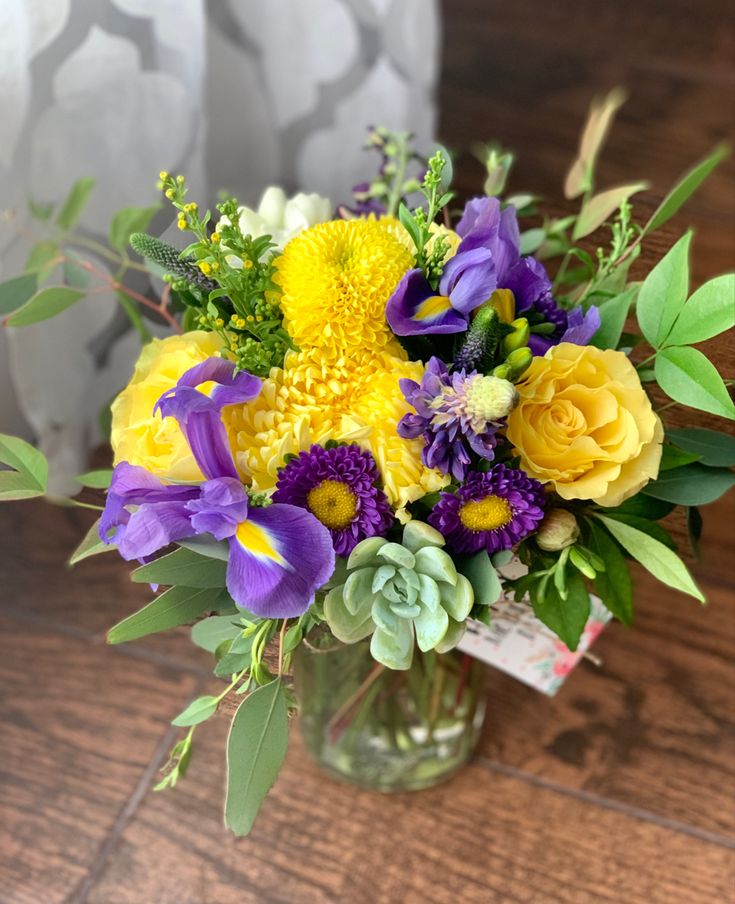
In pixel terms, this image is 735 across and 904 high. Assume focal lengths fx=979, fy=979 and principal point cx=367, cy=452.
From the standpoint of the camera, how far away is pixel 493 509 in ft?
1.34

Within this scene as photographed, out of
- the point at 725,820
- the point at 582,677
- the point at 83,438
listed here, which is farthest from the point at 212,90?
the point at 725,820

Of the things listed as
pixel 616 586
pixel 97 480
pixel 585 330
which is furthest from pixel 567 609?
pixel 97 480

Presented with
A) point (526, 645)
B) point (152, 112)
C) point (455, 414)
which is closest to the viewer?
point (455, 414)

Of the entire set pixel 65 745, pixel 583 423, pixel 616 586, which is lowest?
pixel 65 745

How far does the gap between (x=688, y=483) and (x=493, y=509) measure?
122 mm

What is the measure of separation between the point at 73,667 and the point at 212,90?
59 cm

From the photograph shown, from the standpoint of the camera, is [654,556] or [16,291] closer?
[654,556]

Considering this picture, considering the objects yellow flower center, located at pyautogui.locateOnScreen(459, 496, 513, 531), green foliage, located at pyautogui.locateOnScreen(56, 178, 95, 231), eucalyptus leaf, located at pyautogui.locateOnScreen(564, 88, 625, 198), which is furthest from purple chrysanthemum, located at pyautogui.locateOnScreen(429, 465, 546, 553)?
green foliage, located at pyautogui.locateOnScreen(56, 178, 95, 231)

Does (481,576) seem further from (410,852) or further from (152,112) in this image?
(152,112)

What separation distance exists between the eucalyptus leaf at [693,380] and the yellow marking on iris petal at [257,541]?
0.18 m

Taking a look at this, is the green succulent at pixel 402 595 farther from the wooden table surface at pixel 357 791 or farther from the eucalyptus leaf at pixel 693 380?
the wooden table surface at pixel 357 791

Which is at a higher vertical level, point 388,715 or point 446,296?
point 446,296

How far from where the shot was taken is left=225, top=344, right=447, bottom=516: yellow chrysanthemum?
41cm

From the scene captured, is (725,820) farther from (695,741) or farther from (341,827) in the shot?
(341,827)
